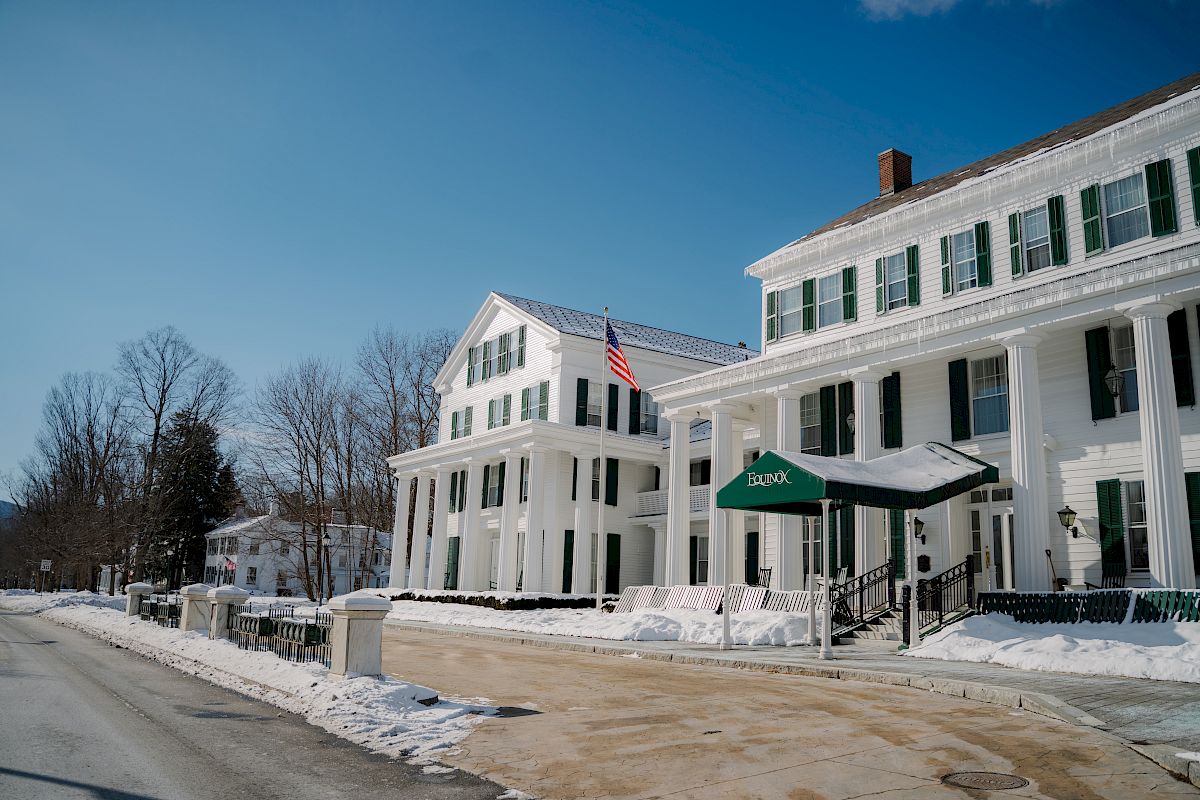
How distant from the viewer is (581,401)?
109ft

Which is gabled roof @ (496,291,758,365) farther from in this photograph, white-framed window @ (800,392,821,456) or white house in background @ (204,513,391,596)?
white house in background @ (204,513,391,596)

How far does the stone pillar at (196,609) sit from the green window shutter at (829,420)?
49.1 ft

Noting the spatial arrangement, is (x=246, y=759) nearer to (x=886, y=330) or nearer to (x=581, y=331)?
(x=886, y=330)

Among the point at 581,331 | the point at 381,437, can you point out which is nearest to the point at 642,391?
the point at 581,331

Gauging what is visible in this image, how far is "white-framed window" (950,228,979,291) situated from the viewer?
20.6 metres

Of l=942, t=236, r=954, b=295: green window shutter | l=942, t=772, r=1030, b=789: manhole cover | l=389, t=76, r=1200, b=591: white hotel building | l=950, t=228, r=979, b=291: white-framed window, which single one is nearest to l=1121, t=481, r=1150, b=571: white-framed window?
l=389, t=76, r=1200, b=591: white hotel building

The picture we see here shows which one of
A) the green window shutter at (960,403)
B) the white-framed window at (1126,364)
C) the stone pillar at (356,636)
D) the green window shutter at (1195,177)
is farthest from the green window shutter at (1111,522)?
the stone pillar at (356,636)

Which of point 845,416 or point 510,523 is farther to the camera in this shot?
point 510,523

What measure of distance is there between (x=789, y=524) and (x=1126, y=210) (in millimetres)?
10115

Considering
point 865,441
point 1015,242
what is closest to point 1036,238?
point 1015,242

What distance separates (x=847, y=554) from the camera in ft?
70.3

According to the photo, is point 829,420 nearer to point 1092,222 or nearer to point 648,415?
point 1092,222

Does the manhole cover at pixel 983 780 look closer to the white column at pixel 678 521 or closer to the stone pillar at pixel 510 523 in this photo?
the white column at pixel 678 521

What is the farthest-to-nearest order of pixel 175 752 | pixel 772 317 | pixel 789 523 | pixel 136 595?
pixel 772 317
pixel 136 595
pixel 789 523
pixel 175 752
